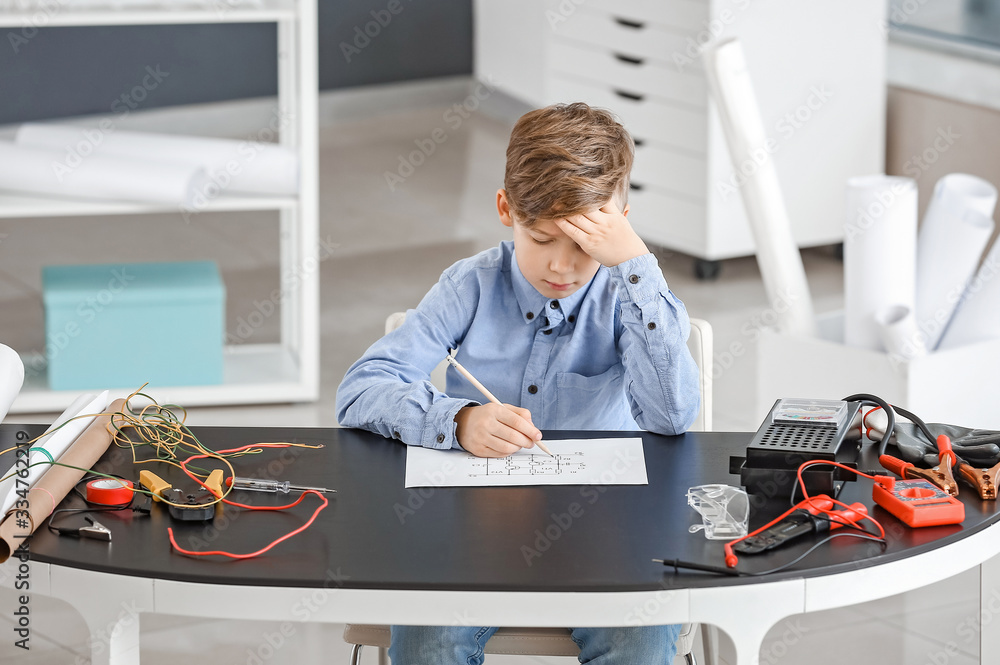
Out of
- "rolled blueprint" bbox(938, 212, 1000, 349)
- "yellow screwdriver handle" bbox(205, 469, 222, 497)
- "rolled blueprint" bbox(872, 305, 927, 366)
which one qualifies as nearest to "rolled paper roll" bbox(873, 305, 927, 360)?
"rolled blueprint" bbox(872, 305, 927, 366)

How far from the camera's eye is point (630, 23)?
14.1 ft

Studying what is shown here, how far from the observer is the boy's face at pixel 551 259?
1545 millimetres

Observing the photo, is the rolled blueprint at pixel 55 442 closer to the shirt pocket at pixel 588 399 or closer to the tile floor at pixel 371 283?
the shirt pocket at pixel 588 399

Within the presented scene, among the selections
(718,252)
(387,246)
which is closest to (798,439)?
(718,252)

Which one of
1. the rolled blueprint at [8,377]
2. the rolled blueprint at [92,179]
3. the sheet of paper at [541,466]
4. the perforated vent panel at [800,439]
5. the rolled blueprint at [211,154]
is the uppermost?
the rolled blueprint at [211,154]

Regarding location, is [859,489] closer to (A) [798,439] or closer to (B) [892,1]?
(A) [798,439]

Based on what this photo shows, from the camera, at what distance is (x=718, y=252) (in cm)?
411

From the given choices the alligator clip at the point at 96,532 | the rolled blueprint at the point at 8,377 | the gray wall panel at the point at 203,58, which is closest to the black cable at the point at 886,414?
the alligator clip at the point at 96,532

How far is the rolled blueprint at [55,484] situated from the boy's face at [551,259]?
21.4 inches

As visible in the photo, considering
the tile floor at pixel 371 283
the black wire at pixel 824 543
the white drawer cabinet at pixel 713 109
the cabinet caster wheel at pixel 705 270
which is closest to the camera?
the black wire at pixel 824 543

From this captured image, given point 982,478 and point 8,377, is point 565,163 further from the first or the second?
point 8,377

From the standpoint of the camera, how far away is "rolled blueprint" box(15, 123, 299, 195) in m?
3.13

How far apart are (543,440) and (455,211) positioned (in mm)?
3591

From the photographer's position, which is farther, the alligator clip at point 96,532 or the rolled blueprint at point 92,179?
the rolled blueprint at point 92,179
